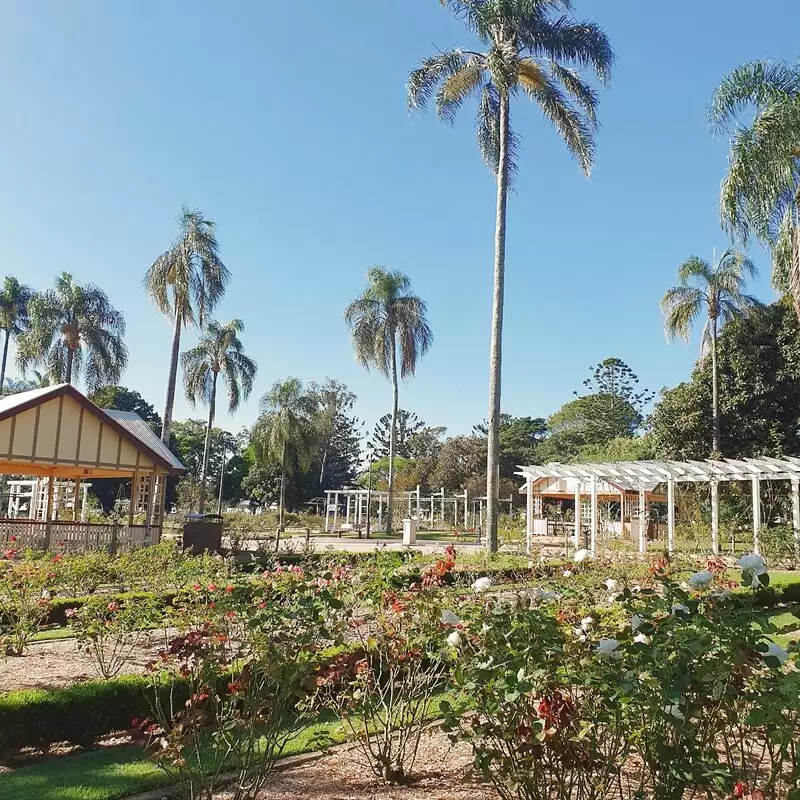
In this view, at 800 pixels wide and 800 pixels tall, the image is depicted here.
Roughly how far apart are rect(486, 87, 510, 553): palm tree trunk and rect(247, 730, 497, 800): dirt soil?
11241 millimetres

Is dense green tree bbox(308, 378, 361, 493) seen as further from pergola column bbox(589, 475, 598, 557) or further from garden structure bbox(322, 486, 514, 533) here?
pergola column bbox(589, 475, 598, 557)

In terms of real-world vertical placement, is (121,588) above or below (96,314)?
below

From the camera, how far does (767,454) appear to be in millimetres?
24672

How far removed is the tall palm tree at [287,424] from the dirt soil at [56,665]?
105ft

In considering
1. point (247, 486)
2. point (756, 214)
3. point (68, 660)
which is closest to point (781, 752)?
point (68, 660)

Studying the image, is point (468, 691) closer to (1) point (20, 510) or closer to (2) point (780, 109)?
(2) point (780, 109)

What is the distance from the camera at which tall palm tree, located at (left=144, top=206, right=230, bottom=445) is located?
25922 millimetres

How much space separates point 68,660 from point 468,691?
5.34 meters

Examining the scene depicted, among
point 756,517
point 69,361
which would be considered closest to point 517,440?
point 69,361

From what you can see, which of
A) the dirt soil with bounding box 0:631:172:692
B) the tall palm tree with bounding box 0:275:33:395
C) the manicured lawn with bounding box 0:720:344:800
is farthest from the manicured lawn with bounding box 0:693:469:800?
the tall palm tree with bounding box 0:275:33:395

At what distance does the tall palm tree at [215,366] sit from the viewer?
124 ft

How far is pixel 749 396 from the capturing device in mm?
25359

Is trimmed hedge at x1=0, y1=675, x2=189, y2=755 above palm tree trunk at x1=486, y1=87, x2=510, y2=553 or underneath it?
underneath

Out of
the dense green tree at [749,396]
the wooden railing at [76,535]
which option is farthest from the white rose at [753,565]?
the dense green tree at [749,396]
